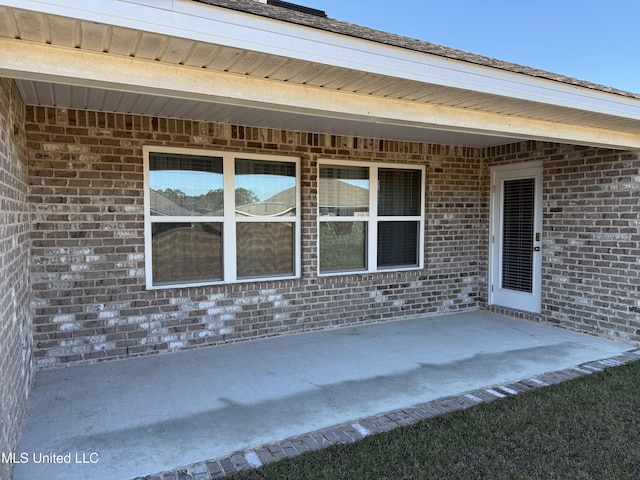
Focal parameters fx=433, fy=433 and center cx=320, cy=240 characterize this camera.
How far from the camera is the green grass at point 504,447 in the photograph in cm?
261

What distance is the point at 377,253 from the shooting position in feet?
20.7

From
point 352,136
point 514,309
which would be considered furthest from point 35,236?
point 514,309

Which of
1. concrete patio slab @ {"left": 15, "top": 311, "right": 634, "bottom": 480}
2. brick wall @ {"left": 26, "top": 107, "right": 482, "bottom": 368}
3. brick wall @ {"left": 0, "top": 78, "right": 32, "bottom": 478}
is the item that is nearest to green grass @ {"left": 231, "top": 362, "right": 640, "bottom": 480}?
concrete patio slab @ {"left": 15, "top": 311, "right": 634, "bottom": 480}

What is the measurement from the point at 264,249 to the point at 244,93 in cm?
282

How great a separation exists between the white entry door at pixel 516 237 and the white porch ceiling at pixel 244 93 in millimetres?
1514

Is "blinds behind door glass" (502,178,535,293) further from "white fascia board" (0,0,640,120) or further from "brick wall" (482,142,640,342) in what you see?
"white fascia board" (0,0,640,120)

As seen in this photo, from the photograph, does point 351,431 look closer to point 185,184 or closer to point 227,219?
point 227,219

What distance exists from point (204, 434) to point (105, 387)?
1.38 metres

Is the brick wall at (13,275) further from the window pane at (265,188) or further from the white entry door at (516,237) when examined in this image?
the white entry door at (516,237)

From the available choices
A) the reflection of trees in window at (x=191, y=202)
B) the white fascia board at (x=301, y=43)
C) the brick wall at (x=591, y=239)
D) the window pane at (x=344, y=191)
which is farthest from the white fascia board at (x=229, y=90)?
the window pane at (x=344, y=191)

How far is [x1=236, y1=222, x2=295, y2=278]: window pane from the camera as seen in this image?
17.7ft

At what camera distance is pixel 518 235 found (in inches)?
260

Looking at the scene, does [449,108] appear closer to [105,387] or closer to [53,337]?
[105,387]

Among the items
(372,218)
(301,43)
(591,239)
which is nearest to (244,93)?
(301,43)
